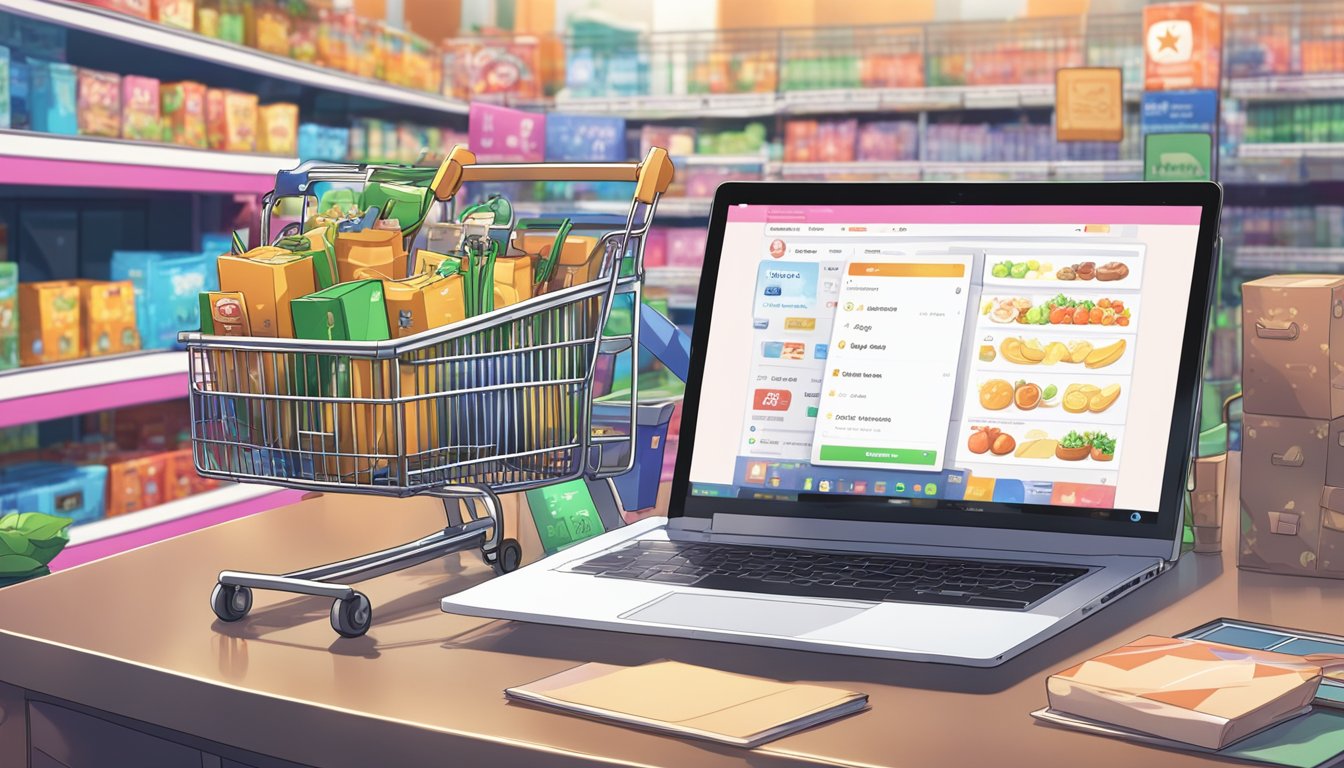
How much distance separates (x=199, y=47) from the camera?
11.9 feet

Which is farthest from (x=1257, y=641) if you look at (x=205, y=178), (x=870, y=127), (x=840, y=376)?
(x=870, y=127)

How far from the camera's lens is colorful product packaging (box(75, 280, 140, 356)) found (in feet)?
11.0

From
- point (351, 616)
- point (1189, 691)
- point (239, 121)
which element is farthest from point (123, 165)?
point (1189, 691)

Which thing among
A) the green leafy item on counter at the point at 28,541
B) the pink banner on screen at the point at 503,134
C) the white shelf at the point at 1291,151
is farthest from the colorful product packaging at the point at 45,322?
the white shelf at the point at 1291,151

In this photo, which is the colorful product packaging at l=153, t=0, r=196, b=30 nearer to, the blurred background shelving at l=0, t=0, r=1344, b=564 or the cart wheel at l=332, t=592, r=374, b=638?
the blurred background shelving at l=0, t=0, r=1344, b=564

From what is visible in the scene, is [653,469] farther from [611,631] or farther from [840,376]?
[611,631]

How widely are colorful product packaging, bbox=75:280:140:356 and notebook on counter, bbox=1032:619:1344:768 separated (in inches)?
126

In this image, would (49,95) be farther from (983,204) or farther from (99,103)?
(983,204)

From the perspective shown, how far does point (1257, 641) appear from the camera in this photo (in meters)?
0.84

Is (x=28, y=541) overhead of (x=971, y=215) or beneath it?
beneath

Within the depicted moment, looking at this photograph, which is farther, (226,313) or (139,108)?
(139,108)

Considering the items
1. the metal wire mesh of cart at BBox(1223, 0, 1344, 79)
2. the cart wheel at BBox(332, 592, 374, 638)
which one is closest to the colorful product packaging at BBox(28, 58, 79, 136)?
the cart wheel at BBox(332, 592, 374, 638)

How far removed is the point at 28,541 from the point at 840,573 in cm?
78

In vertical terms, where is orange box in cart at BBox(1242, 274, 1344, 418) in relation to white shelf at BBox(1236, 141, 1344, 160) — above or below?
below
